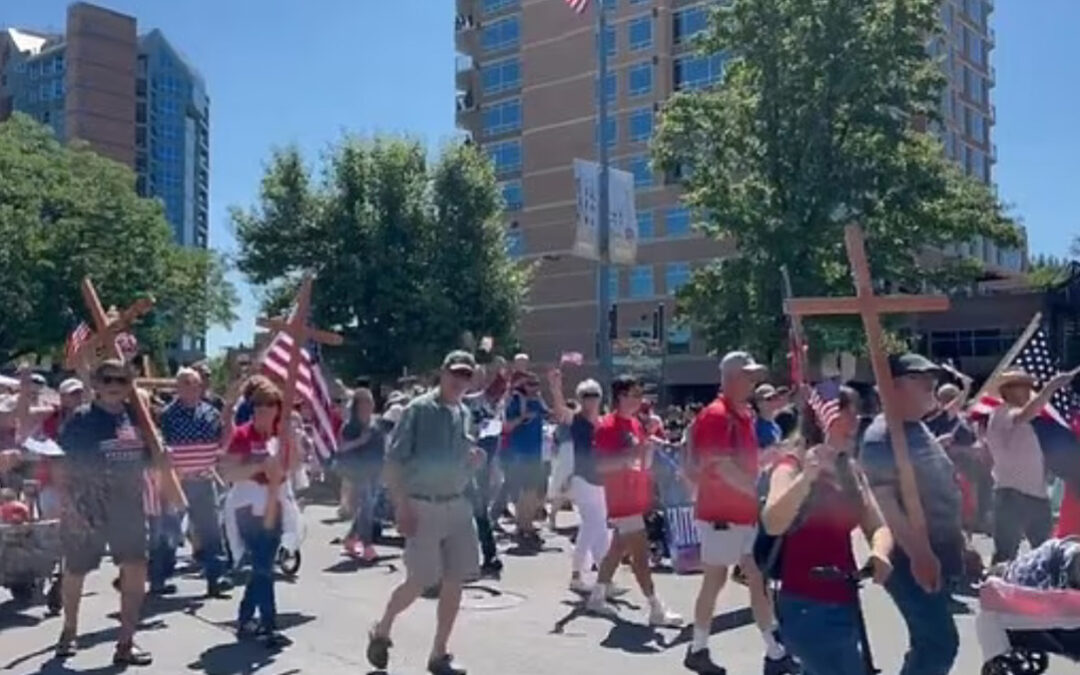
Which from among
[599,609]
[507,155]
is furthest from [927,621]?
[507,155]

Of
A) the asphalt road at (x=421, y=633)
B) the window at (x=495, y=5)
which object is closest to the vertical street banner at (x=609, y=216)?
the asphalt road at (x=421, y=633)

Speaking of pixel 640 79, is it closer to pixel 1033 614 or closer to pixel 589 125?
pixel 589 125

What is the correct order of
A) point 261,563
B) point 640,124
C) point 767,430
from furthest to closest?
point 640,124 < point 767,430 < point 261,563

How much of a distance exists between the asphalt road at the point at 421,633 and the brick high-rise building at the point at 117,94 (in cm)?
9227

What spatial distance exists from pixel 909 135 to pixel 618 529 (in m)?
22.5

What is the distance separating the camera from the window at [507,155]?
224 feet

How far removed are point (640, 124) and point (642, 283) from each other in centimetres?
743

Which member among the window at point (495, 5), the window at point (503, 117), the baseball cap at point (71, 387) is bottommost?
the baseball cap at point (71, 387)

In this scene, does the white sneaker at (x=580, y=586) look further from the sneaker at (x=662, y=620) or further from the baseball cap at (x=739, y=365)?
the baseball cap at (x=739, y=365)

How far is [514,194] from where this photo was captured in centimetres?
6781

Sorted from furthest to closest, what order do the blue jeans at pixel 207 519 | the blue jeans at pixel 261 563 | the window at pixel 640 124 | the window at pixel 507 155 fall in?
the window at pixel 507 155 → the window at pixel 640 124 → the blue jeans at pixel 207 519 → the blue jeans at pixel 261 563

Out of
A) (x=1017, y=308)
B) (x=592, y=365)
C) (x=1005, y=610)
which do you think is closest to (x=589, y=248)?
(x=1005, y=610)

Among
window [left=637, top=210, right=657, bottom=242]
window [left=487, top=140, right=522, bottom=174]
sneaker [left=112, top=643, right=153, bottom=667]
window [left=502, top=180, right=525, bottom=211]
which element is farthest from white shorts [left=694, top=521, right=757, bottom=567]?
window [left=487, top=140, right=522, bottom=174]

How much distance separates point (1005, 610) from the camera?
6.09 m
